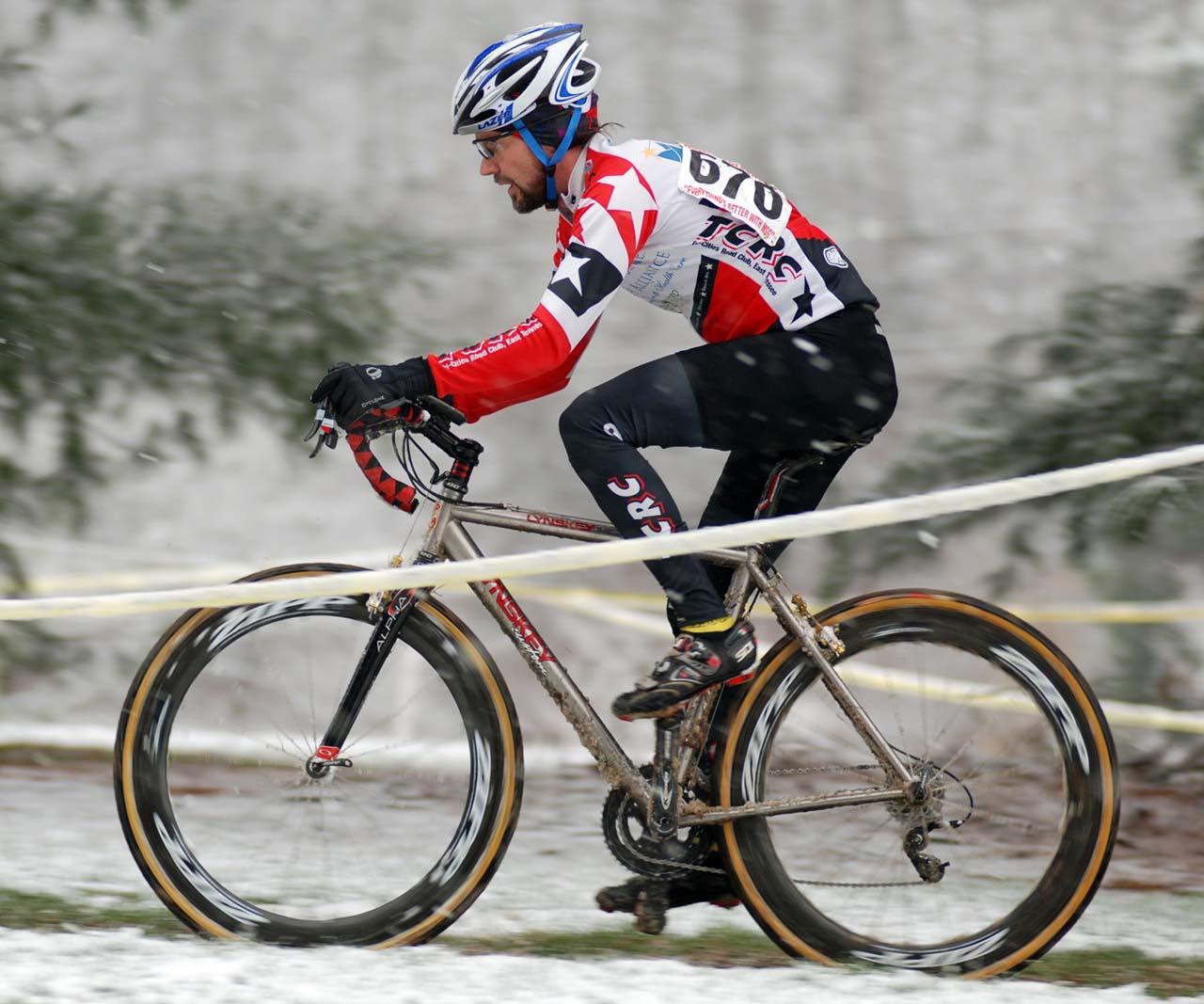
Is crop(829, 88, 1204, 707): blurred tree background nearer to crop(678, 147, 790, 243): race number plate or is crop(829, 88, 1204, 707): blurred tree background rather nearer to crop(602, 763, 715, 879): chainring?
crop(678, 147, 790, 243): race number plate

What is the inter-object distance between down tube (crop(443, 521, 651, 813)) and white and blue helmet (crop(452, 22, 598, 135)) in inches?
37.6

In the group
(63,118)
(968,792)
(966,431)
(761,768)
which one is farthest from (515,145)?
(63,118)

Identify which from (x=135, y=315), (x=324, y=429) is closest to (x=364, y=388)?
(x=324, y=429)

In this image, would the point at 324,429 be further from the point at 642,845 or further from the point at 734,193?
the point at 642,845

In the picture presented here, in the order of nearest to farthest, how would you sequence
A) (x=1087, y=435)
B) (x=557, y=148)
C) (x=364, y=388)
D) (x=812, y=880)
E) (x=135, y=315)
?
(x=364, y=388)
(x=557, y=148)
(x=812, y=880)
(x=1087, y=435)
(x=135, y=315)

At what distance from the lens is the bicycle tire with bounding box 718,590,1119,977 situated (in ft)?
10.2

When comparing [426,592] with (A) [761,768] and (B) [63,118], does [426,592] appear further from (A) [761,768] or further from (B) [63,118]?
(B) [63,118]

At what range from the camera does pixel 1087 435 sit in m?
4.95

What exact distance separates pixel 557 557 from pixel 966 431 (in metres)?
2.65

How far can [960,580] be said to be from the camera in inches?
311

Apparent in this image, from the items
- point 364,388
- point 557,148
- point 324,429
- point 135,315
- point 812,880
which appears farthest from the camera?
point 135,315

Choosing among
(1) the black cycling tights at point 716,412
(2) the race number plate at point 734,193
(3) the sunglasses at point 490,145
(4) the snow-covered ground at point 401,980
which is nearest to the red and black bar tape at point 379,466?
(1) the black cycling tights at point 716,412

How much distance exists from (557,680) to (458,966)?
69cm

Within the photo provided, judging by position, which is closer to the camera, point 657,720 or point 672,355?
point 672,355
